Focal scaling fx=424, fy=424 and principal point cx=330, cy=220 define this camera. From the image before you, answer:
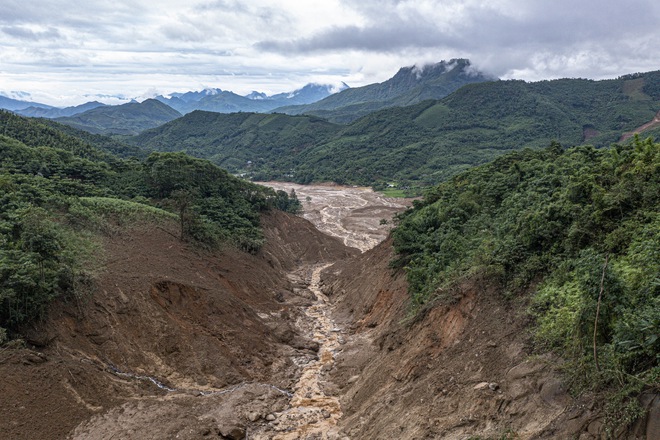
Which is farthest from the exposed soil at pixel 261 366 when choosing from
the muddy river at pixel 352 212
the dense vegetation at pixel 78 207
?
the muddy river at pixel 352 212

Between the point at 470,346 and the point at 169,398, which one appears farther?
the point at 169,398

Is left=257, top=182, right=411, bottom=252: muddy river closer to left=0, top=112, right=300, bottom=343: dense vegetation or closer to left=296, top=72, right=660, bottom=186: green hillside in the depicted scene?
left=0, top=112, right=300, bottom=343: dense vegetation

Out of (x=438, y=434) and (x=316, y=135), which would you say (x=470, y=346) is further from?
(x=316, y=135)

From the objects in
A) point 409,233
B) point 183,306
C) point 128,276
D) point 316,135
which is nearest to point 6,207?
point 128,276

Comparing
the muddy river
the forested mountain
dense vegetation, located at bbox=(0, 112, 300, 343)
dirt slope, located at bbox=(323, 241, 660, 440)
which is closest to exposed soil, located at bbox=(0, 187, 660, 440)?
dirt slope, located at bbox=(323, 241, 660, 440)

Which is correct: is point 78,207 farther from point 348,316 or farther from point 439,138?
point 439,138

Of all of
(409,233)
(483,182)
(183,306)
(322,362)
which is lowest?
(322,362)

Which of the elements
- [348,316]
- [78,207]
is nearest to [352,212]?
[348,316]
